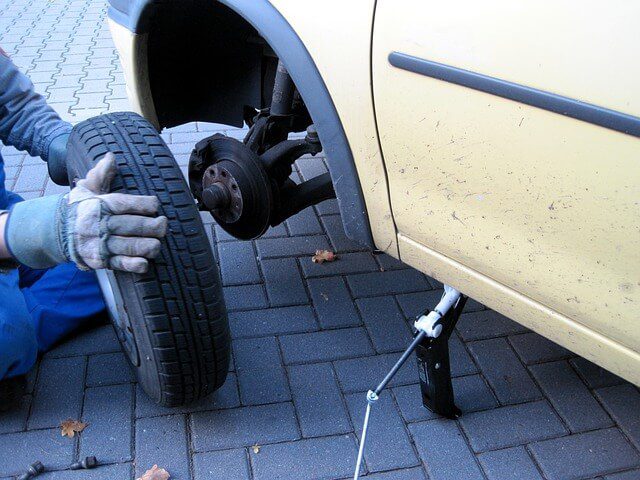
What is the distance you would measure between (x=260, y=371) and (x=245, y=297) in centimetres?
43

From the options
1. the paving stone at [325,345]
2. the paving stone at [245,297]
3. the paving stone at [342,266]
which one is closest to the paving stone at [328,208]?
the paving stone at [342,266]

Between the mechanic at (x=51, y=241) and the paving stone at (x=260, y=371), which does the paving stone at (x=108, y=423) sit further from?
the paving stone at (x=260, y=371)

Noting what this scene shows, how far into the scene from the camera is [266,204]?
2.12m

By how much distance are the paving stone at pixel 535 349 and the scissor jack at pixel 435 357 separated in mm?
430

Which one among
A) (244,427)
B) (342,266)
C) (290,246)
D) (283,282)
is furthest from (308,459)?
(290,246)

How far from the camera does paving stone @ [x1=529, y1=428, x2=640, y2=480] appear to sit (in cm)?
188

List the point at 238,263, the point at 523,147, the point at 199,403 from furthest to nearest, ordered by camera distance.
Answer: the point at 238,263 → the point at 199,403 → the point at 523,147

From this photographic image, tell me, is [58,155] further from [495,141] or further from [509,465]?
[509,465]

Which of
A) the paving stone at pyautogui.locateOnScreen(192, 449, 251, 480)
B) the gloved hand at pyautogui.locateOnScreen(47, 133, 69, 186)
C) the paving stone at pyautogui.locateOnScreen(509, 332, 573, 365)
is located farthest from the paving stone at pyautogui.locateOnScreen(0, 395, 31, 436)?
the paving stone at pyautogui.locateOnScreen(509, 332, 573, 365)

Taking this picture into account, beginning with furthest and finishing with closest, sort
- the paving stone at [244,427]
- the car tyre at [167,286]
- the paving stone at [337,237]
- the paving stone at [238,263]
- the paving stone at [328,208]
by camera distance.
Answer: the paving stone at [328,208] < the paving stone at [337,237] < the paving stone at [238,263] < the paving stone at [244,427] < the car tyre at [167,286]

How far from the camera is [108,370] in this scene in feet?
7.14

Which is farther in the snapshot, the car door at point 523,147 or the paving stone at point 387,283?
the paving stone at point 387,283

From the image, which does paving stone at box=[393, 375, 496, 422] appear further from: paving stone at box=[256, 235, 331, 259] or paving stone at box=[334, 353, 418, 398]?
paving stone at box=[256, 235, 331, 259]

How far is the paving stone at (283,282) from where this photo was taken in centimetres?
255
